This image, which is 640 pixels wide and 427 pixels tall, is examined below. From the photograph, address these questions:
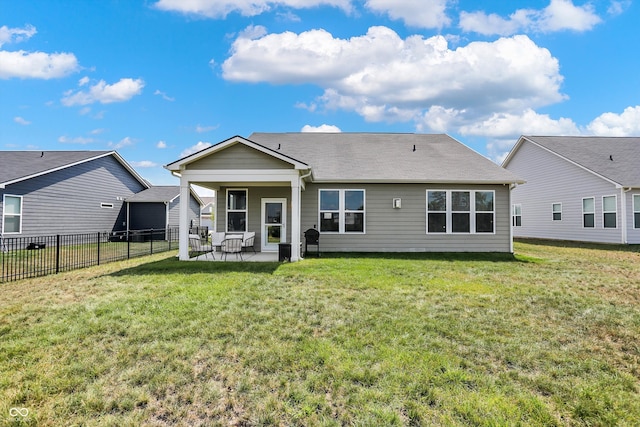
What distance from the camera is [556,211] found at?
18750mm

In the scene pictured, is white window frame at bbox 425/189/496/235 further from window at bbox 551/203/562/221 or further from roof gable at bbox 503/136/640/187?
window at bbox 551/203/562/221

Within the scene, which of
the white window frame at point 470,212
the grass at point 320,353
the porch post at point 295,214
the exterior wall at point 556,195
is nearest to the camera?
the grass at point 320,353

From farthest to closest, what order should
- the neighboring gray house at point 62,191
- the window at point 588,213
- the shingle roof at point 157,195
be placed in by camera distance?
the shingle roof at point 157,195
the window at point 588,213
the neighboring gray house at point 62,191

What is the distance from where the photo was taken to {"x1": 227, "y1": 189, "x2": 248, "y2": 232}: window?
1270cm

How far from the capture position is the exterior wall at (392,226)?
12.3 m

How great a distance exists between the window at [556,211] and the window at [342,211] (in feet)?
43.9

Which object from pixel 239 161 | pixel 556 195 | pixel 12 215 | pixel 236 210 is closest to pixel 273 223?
pixel 236 210

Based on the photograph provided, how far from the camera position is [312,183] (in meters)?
12.3

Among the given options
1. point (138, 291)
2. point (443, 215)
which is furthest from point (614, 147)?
point (138, 291)

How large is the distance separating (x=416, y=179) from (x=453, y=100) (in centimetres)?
656

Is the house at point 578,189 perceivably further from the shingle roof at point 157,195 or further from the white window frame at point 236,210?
the shingle roof at point 157,195

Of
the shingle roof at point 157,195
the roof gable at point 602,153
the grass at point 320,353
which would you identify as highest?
the roof gable at point 602,153

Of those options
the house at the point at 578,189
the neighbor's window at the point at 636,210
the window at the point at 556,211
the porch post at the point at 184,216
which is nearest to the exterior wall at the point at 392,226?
the porch post at the point at 184,216

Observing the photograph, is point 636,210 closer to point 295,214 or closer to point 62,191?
point 295,214
